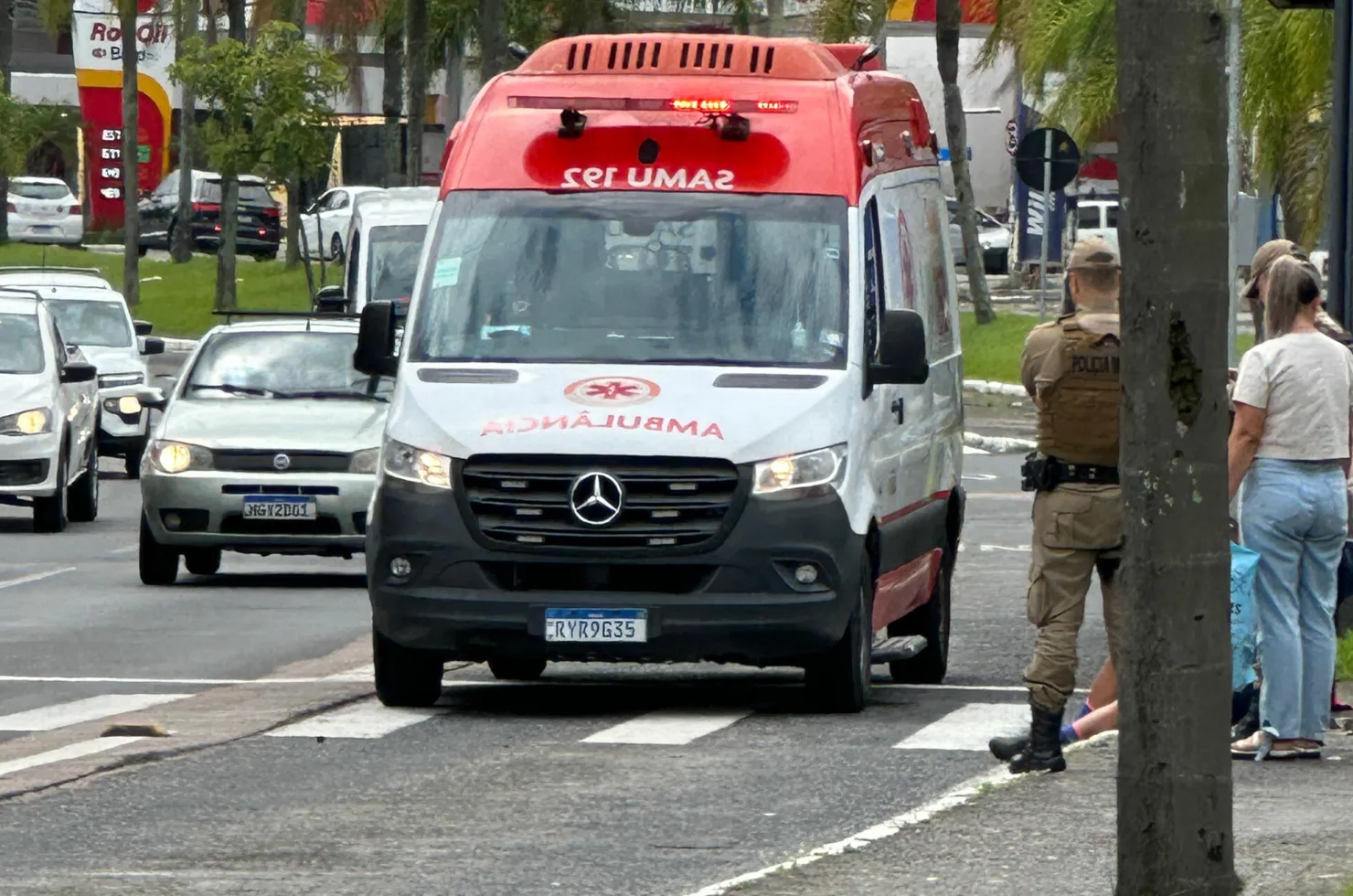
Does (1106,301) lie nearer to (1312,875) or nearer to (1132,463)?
(1312,875)

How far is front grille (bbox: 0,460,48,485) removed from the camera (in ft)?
75.6

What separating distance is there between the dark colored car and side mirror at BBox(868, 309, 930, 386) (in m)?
54.4

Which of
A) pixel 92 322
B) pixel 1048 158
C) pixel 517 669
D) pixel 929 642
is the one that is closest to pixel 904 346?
pixel 929 642

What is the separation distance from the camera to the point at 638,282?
12.7 m

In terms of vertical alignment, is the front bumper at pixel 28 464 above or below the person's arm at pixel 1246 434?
below

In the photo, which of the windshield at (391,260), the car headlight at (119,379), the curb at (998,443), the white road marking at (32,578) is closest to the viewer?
the white road marking at (32,578)

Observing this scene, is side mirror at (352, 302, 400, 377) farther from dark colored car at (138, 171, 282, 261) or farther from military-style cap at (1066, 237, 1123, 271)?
dark colored car at (138, 171, 282, 261)

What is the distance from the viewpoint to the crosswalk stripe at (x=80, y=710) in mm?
12367

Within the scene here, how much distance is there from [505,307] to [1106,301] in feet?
10.3

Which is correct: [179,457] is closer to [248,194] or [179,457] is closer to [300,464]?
[300,464]

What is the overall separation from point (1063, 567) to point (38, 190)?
194 ft

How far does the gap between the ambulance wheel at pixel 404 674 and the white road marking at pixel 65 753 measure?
3.82ft

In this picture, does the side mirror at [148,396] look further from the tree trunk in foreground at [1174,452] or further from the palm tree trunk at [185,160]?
the palm tree trunk at [185,160]

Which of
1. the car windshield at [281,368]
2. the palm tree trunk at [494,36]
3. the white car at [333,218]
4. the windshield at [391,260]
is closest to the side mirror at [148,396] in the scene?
the windshield at [391,260]
